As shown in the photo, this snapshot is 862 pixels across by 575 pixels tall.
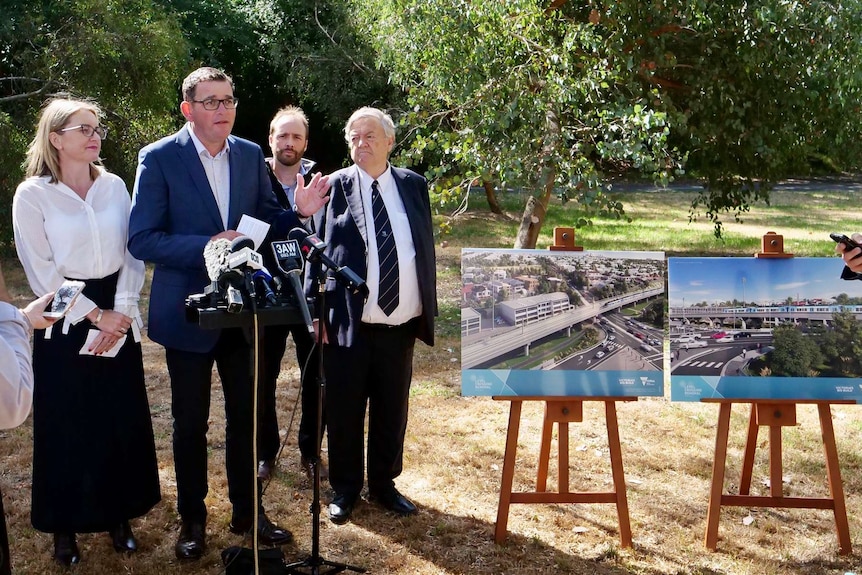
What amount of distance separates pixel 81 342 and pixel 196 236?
0.66 meters

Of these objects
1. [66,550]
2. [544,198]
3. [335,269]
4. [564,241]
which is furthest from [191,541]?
[544,198]

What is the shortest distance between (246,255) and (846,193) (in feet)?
79.5

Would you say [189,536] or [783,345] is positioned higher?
[783,345]

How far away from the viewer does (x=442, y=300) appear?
404 inches

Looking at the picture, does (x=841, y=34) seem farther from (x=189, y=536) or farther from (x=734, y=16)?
(x=189, y=536)

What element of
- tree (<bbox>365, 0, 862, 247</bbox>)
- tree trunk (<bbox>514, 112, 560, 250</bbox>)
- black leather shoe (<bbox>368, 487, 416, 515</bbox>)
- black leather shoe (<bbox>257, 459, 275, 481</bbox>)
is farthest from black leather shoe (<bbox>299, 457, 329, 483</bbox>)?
tree trunk (<bbox>514, 112, 560, 250</bbox>)

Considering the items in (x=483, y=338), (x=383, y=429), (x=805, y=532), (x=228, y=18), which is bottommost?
(x=805, y=532)

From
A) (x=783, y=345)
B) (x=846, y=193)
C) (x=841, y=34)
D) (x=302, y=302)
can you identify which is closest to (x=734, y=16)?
(x=841, y=34)

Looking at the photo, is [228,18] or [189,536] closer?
[189,536]

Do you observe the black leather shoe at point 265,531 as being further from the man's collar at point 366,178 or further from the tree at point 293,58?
the tree at point 293,58

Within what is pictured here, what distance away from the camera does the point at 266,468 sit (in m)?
4.98

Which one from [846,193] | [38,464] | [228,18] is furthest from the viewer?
[846,193]

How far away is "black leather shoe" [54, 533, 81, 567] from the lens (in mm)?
3912

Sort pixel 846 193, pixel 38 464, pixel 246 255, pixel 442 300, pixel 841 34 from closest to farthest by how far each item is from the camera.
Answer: pixel 246 255, pixel 38 464, pixel 841 34, pixel 442 300, pixel 846 193
